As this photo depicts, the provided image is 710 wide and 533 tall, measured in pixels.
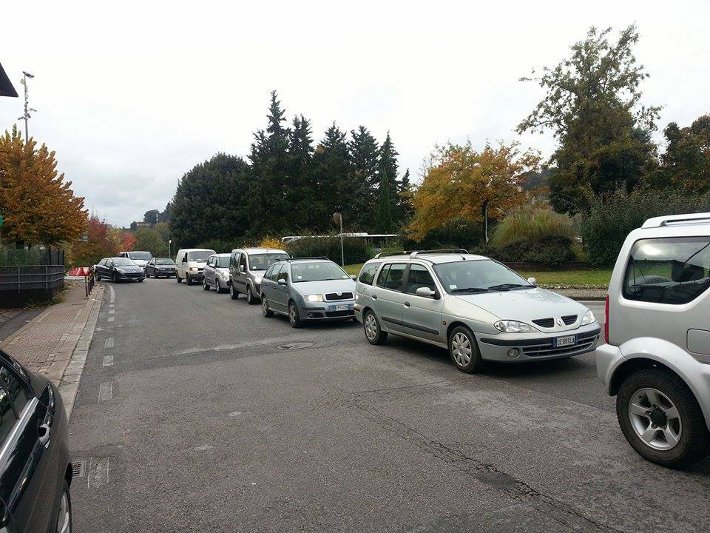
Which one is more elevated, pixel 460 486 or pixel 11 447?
pixel 11 447

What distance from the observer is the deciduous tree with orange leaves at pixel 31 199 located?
2420cm

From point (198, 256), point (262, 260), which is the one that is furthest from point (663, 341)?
point (198, 256)

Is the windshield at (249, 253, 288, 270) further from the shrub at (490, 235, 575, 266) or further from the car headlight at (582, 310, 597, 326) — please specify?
the car headlight at (582, 310, 597, 326)

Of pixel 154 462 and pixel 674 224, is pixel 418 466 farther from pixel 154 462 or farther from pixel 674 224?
pixel 674 224

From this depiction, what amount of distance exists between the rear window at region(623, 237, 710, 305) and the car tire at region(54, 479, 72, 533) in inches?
162

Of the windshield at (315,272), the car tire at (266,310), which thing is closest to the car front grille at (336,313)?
the windshield at (315,272)

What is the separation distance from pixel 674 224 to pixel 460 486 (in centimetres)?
255

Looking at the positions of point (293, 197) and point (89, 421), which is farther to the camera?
point (293, 197)

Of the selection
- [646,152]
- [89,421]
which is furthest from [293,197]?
[89,421]

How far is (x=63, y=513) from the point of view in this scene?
301 centimetres

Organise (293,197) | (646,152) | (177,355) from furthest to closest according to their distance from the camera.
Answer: (293,197), (646,152), (177,355)

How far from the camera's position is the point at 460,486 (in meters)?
4.10

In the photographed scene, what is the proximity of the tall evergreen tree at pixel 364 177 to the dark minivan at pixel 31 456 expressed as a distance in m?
57.3

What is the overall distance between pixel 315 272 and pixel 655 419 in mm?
9924
